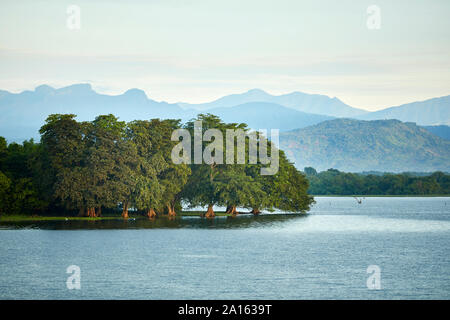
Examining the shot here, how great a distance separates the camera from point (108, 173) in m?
69.6

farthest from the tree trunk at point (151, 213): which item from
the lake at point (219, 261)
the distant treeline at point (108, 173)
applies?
the lake at point (219, 261)

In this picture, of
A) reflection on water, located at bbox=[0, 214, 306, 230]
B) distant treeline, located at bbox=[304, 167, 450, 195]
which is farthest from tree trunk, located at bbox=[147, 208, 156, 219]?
distant treeline, located at bbox=[304, 167, 450, 195]

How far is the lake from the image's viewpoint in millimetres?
30266

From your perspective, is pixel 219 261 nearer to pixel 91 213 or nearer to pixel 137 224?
pixel 137 224

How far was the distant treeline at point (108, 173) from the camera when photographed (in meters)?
68.1

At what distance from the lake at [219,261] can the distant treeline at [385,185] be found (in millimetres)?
117492

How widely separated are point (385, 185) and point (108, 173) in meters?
A: 128

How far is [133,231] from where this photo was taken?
59.5 m

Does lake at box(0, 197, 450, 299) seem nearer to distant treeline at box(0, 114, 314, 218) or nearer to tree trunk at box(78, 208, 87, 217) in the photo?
distant treeline at box(0, 114, 314, 218)

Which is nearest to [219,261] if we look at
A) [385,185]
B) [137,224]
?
[137,224]

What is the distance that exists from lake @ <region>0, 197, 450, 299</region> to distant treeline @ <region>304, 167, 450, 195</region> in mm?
117492

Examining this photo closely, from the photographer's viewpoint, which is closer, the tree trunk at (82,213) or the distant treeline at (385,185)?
the tree trunk at (82,213)

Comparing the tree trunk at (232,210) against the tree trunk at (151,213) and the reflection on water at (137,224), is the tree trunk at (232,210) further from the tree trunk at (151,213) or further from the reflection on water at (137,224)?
the tree trunk at (151,213)
